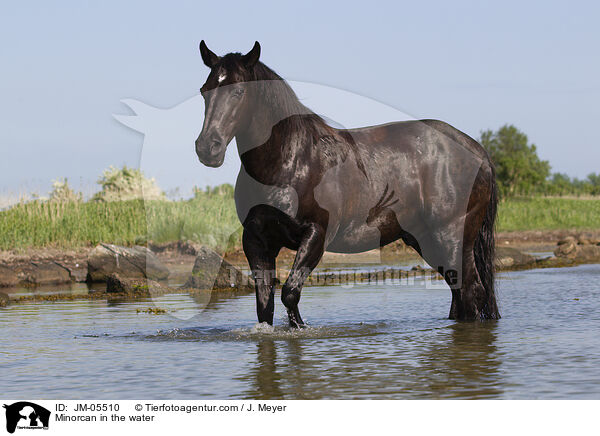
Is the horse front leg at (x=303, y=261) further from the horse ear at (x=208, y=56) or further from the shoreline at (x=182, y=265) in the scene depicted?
the shoreline at (x=182, y=265)

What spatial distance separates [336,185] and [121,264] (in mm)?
9003

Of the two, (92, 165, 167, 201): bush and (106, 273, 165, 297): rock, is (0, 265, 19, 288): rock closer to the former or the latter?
(106, 273, 165, 297): rock

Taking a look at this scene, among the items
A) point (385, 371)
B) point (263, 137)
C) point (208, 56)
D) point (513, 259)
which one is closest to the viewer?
point (385, 371)

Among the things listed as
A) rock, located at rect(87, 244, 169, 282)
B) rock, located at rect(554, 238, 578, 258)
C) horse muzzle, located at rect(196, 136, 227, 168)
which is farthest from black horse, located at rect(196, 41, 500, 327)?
rock, located at rect(554, 238, 578, 258)

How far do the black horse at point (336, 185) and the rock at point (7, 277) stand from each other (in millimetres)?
9210

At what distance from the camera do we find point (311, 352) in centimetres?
688

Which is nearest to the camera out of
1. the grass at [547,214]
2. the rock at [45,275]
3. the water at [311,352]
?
the water at [311,352]

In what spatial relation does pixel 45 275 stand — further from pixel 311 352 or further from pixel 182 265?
pixel 311 352

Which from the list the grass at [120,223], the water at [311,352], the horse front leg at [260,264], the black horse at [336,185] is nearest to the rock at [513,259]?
the grass at [120,223]

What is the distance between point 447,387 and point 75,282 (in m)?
12.3

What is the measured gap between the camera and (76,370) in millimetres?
6312

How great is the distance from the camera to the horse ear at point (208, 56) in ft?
24.0

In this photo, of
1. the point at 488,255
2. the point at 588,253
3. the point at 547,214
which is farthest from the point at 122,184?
the point at 488,255
